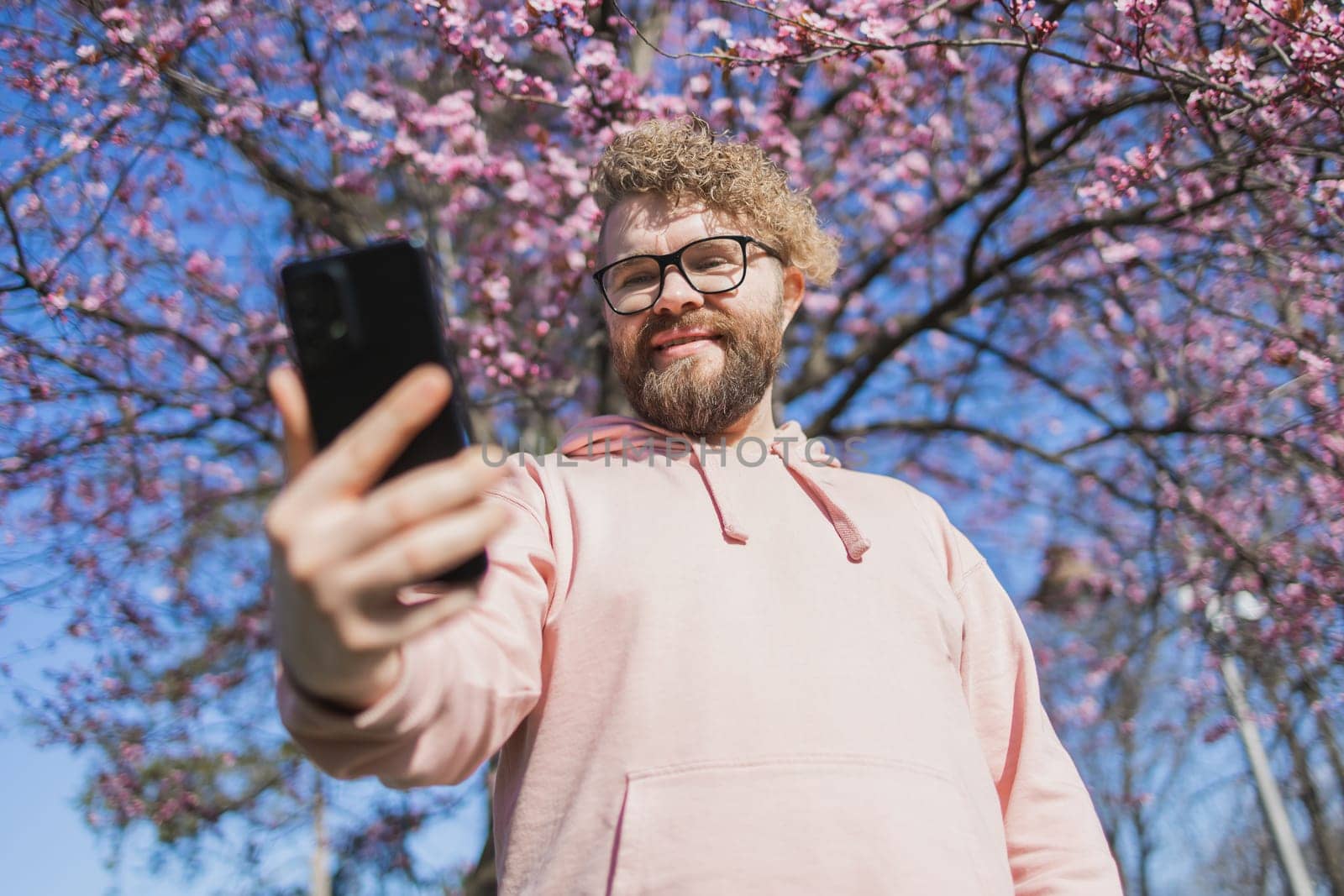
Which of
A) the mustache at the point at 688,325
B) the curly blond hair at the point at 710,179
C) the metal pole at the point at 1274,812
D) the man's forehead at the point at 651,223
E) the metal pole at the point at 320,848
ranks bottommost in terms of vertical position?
the metal pole at the point at 1274,812

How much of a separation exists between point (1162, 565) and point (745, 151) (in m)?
5.94

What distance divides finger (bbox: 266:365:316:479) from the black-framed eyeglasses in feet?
3.54

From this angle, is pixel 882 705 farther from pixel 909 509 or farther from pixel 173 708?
pixel 173 708

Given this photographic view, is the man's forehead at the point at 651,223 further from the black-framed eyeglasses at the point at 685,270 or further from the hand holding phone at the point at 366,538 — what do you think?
the hand holding phone at the point at 366,538

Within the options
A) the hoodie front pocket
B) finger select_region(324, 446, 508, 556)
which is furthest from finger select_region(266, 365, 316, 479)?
the hoodie front pocket

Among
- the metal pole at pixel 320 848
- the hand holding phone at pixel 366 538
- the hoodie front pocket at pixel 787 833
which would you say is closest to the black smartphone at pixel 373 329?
the hand holding phone at pixel 366 538

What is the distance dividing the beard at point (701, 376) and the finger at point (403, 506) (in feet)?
3.50

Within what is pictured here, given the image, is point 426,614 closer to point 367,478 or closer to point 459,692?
point 367,478

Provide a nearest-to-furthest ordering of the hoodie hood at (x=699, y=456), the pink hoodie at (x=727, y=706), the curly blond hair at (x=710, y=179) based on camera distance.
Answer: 1. the pink hoodie at (x=727, y=706)
2. the hoodie hood at (x=699, y=456)
3. the curly blond hair at (x=710, y=179)

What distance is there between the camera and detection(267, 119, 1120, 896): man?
0.91m

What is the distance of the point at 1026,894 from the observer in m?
1.64

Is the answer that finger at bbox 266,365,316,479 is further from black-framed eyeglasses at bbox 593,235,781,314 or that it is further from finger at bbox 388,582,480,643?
black-framed eyeglasses at bbox 593,235,781,314

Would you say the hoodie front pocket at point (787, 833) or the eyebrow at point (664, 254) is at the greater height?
the eyebrow at point (664, 254)

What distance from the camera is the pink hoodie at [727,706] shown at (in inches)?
50.7
